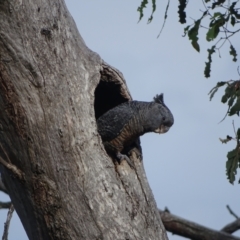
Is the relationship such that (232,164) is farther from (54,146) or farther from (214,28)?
(54,146)

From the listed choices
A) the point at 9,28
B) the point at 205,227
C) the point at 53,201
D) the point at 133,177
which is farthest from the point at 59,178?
the point at 205,227

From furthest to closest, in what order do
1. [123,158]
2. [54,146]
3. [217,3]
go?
[217,3] < [123,158] < [54,146]

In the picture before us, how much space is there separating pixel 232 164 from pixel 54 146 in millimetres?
1752

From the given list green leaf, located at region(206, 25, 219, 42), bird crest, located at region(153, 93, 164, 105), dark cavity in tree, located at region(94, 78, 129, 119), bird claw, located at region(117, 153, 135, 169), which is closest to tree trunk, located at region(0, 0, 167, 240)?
bird claw, located at region(117, 153, 135, 169)

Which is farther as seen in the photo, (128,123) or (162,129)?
(162,129)

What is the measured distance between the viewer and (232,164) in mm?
5207

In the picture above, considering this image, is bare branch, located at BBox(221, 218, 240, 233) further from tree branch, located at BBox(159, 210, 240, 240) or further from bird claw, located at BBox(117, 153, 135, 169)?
bird claw, located at BBox(117, 153, 135, 169)

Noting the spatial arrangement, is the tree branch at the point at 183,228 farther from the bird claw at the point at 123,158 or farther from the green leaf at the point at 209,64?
the bird claw at the point at 123,158

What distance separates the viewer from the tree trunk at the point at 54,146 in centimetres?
372

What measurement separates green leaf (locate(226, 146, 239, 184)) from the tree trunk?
129 centimetres

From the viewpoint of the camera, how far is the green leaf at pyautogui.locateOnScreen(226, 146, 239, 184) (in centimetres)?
516

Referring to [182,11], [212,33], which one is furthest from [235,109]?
[182,11]

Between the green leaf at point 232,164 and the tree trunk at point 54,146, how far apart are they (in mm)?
1295

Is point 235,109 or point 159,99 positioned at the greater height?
point 235,109
